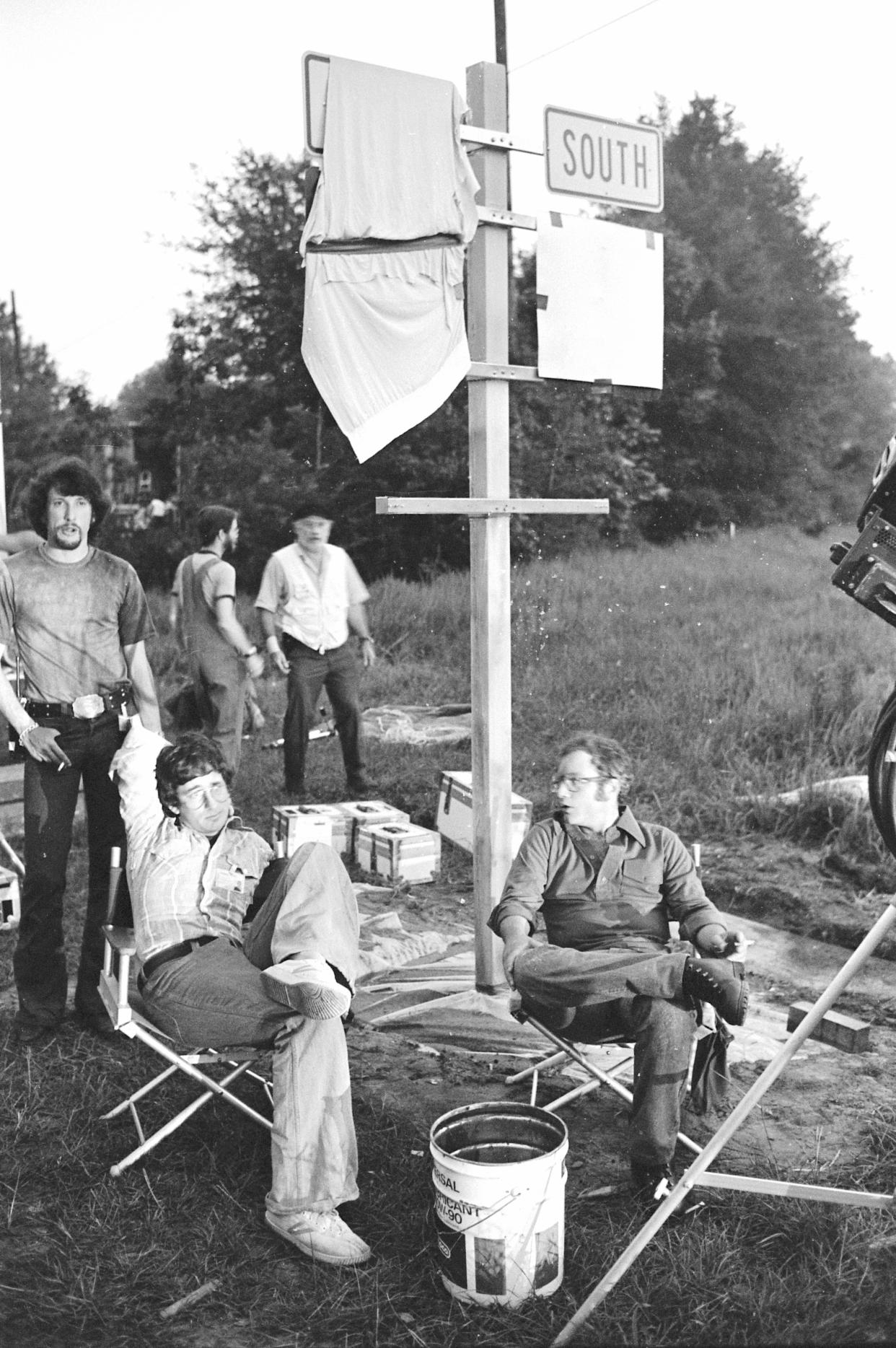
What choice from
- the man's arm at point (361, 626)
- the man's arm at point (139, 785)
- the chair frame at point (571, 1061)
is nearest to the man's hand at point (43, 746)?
the man's arm at point (139, 785)

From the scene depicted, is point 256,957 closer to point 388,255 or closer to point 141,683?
point 141,683

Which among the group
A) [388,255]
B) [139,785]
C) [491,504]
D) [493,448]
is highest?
[388,255]

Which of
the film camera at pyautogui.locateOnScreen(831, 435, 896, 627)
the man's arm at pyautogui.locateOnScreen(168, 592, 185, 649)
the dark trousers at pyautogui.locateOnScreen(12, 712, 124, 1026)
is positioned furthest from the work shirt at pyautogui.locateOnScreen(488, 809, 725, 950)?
the man's arm at pyautogui.locateOnScreen(168, 592, 185, 649)

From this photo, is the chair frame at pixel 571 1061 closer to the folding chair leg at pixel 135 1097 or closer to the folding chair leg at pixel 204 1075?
the folding chair leg at pixel 204 1075

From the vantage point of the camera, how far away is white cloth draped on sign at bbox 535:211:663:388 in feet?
14.0

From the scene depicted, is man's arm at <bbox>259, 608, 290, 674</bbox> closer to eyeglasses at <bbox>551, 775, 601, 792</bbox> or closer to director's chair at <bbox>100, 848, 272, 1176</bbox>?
director's chair at <bbox>100, 848, 272, 1176</bbox>

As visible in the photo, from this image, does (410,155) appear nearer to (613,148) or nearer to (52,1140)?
(613,148)

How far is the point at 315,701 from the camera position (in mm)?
7238

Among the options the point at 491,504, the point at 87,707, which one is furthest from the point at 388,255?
the point at 87,707

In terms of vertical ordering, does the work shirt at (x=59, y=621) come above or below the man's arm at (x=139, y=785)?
above

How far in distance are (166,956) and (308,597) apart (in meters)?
3.94

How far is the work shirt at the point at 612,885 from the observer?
346cm

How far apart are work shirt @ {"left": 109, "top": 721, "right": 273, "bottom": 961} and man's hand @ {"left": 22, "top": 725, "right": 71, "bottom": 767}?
1.50 feet

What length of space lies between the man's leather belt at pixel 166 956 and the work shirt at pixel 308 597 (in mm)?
3848
